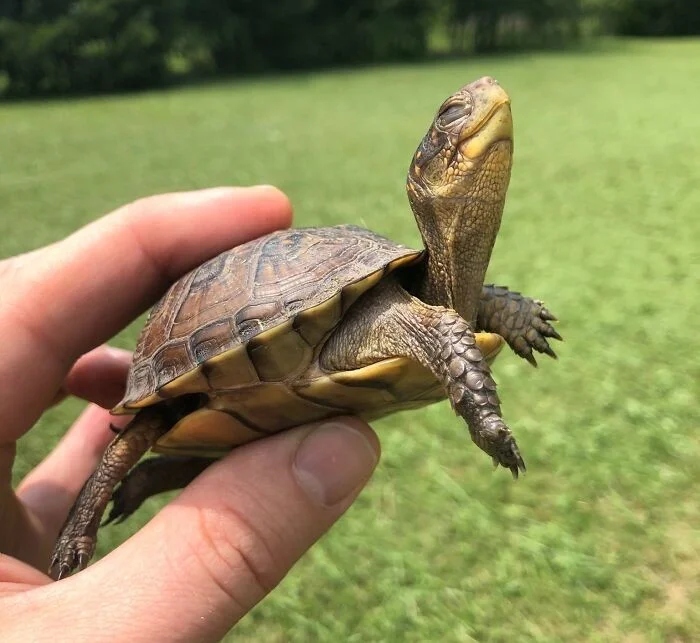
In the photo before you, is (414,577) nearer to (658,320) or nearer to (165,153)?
(658,320)

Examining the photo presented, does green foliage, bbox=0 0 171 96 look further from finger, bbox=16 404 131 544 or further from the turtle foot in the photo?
the turtle foot

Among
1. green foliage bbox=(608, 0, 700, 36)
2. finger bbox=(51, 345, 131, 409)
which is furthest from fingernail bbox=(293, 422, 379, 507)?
green foliage bbox=(608, 0, 700, 36)

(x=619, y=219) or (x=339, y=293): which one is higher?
(x=339, y=293)

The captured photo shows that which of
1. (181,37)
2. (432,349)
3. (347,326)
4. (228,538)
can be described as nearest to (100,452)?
(228,538)

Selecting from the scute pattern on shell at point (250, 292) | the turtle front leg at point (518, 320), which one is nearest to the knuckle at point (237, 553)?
the scute pattern on shell at point (250, 292)

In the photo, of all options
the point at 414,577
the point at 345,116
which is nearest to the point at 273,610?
the point at 414,577

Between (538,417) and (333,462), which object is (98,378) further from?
(538,417)
